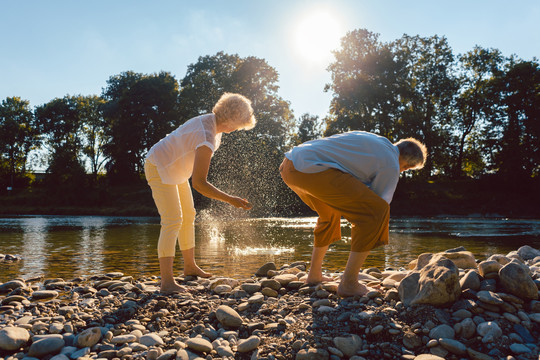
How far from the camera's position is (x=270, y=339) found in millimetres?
2838

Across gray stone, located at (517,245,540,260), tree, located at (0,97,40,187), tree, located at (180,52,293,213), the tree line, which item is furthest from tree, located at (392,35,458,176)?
tree, located at (0,97,40,187)

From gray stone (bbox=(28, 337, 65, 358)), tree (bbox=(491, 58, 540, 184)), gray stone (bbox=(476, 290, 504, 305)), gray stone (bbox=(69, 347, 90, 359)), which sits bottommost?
gray stone (bbox=(69, 347, 90, 359))

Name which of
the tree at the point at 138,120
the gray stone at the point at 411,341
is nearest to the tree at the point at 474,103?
the tree at the point at 138,120

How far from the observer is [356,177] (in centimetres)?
357

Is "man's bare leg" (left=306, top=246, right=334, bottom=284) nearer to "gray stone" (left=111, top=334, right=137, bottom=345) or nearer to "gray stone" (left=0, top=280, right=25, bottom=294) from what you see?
"gray stone" (left=111, top=334, right=137, bottom=345)

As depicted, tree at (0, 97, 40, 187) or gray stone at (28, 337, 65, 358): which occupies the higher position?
tree at (0, 97, 40, 187)

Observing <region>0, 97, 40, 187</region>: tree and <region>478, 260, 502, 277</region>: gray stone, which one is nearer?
<region>478, 260, 502, 277</region>: gray stone

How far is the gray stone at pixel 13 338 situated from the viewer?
268cm

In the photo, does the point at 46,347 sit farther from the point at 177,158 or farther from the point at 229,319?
the point at 177,158

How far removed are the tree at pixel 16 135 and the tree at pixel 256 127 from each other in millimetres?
23879

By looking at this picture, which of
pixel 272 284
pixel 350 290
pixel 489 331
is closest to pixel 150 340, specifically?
pixel 272 284

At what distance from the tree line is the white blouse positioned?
87.4ft

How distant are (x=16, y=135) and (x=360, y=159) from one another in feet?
185

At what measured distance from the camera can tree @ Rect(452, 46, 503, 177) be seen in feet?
124
